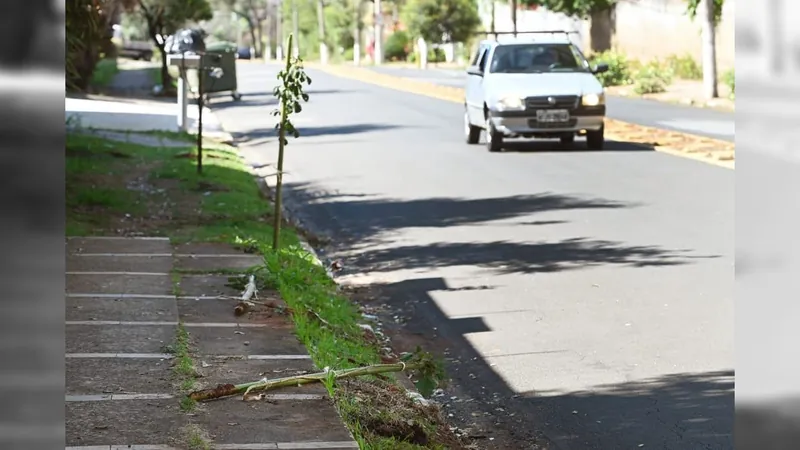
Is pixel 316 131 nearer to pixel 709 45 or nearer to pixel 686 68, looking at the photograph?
pixel 709 45

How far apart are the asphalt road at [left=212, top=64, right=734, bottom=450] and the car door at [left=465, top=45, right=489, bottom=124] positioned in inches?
23.9

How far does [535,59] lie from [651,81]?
702 inches

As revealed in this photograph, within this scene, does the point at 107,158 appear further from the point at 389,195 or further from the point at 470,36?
→ the point at 470,36

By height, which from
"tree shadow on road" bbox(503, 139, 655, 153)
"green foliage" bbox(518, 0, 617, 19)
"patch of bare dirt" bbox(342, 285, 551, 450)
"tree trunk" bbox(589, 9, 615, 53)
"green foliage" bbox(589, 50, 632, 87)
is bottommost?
"patch of bare dirt" bbox(342, 285, 551, 450)

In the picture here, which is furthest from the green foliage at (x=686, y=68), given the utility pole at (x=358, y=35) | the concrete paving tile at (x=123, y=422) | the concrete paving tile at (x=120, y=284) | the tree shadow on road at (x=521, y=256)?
the concrete paving tile at (x=123, y=422)

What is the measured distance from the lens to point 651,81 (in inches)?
1507

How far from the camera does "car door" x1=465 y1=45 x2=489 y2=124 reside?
2097 cm

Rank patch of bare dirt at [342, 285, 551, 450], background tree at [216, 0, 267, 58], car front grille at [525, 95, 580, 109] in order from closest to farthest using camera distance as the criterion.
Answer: patch of bare dirt at [342, 285, 551, 450]
car front grille at [525, 95, 580, 109]
background tree at [216, 0, 267, 58]

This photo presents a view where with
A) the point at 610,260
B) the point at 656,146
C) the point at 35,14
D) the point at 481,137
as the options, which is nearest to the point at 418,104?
the point at 481,137

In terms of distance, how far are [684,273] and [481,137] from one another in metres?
13.6

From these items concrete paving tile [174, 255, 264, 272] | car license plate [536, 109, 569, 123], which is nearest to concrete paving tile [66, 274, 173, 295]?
concrete paving tile [174, 255, 264, 272]

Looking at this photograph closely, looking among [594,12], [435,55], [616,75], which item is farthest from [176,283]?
[435,55]

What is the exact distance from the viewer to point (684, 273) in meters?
9.85

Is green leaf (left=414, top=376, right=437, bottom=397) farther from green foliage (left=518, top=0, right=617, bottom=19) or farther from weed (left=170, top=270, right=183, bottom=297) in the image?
green foliage (left=518, top=0, right=617, bottom=19)
